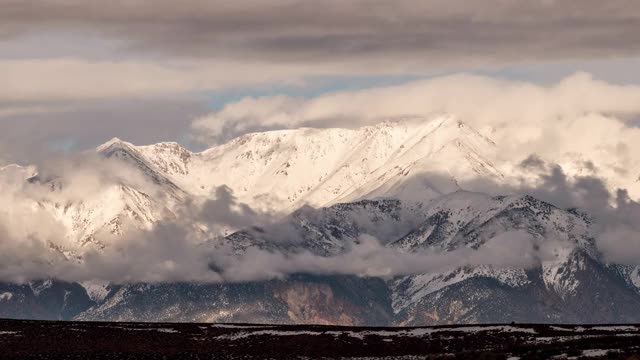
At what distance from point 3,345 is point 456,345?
5106 centimetres

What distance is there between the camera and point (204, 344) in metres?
156

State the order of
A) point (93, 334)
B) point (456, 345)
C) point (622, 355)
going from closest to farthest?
1. point (622, 355)
2. point (456, 345)
3. point (93, 334)

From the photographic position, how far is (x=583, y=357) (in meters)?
114

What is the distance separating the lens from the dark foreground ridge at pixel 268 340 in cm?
14775

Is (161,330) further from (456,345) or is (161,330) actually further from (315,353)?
(456,345)

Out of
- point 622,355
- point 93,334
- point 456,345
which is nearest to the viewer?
point 622,355

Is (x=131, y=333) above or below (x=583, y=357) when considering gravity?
above

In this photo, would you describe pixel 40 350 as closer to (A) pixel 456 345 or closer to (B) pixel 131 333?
(B) pixel 131 333

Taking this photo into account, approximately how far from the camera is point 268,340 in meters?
157

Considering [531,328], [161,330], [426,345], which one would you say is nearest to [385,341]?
[426,345]

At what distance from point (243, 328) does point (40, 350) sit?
27.2m

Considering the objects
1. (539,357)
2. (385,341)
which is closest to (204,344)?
(385,341)

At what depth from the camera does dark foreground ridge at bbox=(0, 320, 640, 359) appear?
147750mm

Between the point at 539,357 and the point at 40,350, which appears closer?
the point at 539,357
